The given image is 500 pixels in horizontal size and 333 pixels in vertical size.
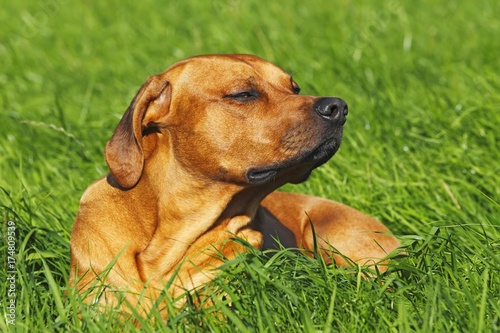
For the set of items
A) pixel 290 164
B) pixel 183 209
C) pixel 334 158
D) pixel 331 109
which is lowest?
pixel 334 158

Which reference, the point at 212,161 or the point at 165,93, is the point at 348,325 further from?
the point at 165,93

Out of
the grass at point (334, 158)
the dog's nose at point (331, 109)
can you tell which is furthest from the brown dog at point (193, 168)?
the grass at point (334, 158)

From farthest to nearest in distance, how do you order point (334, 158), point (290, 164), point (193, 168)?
1. point (334, 158)
2. point (193, 168)
3. point (290, 164)

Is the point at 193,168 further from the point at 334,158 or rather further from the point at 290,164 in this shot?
the point at 334,158

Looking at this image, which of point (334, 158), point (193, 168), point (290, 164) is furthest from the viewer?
point (334, 158)

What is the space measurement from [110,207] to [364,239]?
5.14 ft

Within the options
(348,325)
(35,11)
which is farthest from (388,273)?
(35,11)

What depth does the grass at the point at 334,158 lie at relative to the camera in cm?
355

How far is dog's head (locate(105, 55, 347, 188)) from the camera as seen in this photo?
3.99 meters

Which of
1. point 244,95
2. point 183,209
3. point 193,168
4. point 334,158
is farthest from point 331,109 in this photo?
point 334,158

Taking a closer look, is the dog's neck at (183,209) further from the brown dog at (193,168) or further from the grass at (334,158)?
the grass at (334,158)

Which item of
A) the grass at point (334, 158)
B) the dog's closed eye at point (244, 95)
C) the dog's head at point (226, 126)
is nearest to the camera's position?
the grass at point (334, 158)

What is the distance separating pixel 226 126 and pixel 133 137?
1.34 ft

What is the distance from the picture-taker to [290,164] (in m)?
4.00
